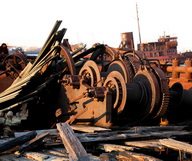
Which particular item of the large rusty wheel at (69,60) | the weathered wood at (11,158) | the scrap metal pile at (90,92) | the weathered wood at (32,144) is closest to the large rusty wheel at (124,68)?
the scrap metal pile at (90,92)

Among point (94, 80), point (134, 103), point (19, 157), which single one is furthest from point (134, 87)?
point (19, 157)

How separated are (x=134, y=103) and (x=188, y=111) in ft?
5.53

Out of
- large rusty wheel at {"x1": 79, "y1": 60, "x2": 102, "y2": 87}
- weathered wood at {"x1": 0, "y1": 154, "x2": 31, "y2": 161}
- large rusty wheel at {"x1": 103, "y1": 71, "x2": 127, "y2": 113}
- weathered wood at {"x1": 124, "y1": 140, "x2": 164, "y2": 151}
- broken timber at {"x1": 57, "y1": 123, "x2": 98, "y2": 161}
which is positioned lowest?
weathered wood at {"x1": 124, "y1": 140, "x2": 164, "y2": 151}

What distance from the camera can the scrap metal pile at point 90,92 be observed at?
7.63 meters

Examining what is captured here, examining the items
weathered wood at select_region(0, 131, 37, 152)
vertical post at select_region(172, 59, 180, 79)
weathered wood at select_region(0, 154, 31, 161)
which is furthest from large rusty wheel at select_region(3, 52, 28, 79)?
weathered wood at select_region(0, 154, 31, 161)

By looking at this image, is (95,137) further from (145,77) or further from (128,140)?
(145,77)

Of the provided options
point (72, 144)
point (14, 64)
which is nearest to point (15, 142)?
point (72, 144)

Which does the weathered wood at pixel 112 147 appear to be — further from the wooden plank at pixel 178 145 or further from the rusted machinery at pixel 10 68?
the rusted machinery at pixel 10 68

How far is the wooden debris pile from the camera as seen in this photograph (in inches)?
189

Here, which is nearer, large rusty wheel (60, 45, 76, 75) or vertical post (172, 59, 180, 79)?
large rusty wheel (60, 45, 76, 75)

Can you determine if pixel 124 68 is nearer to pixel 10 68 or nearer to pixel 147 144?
pixel 147 144

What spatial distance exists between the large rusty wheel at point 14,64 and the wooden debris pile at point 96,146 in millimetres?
5209

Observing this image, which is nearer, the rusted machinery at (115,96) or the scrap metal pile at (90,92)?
the rusted machinery at (115,96)

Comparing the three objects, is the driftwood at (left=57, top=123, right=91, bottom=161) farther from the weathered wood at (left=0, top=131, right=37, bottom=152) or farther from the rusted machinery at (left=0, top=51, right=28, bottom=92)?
the rusted machinery at (left=0, top=51, right=28, bottom=92)
